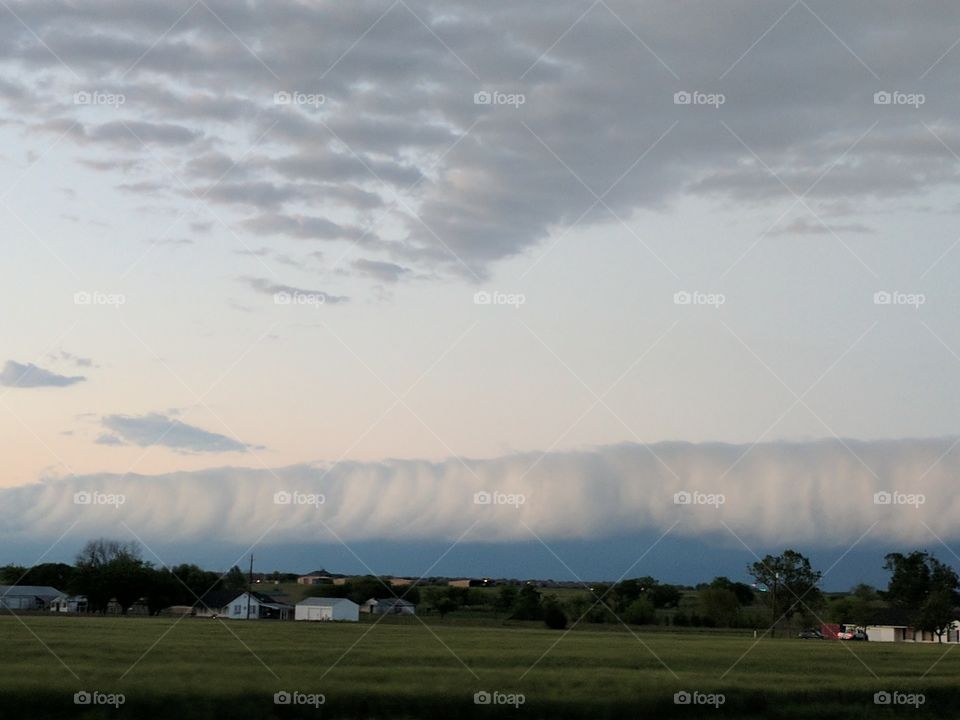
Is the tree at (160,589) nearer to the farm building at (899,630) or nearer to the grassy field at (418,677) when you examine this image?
the grassy field at (418,677)

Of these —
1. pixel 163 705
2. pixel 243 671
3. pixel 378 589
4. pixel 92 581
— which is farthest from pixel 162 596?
pixel 163 705

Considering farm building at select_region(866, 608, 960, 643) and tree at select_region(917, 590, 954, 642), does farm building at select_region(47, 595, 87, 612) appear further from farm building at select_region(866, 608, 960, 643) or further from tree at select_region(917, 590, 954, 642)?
tree at select_region(917, 590, 954, 642)

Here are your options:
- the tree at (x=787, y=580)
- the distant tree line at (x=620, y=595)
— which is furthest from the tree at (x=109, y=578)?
the tree at (x=787, y=580)

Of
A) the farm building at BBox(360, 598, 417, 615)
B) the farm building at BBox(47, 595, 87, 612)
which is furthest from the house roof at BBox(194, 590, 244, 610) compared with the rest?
the farm building at BBox(360, 598, 417, 615)

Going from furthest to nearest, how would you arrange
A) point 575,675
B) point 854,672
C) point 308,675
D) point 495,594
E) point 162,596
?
1. point 495,594
2. point 162,596
3. point 854,672
4. point 575,675
5. point 308,675

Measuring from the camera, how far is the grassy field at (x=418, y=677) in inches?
1364

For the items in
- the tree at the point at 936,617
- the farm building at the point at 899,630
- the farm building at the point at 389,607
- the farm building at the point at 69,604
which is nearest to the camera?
the farm building at the point at 69,604

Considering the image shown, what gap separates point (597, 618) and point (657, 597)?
759 inches

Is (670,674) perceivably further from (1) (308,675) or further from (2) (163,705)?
(2) (163,705)

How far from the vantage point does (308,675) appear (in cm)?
4138

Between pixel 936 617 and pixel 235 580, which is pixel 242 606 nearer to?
pixel 235 580

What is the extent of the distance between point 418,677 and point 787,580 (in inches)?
4451

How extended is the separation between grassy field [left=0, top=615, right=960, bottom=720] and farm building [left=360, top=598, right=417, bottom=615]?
1894 inches

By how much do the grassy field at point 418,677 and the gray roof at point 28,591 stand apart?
6709 centimetres
